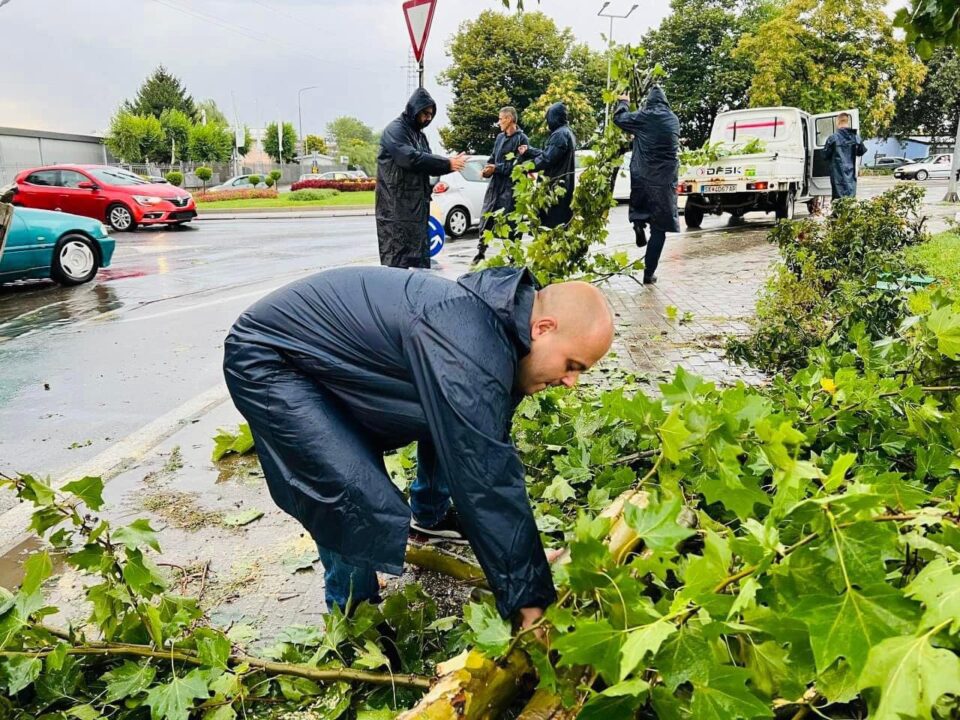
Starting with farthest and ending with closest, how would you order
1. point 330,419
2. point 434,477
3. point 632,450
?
point 632,450 → point 434,477 → point 330,419

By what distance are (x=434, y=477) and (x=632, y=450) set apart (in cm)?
94

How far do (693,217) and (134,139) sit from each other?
45643 millimetres

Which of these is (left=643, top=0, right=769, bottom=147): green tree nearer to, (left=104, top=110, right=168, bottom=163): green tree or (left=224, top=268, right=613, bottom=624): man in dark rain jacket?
(left=104, top=110, right=168, bottom=163): green tree

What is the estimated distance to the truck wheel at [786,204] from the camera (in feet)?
52.9

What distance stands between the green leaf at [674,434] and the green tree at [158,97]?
76778 mm

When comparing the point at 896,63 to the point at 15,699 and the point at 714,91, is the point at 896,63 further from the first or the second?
the point at 15,699

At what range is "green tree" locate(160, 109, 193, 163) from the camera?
183 feet

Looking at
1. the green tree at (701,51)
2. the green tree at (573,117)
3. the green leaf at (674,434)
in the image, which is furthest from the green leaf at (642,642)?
the green tree at (701,51)

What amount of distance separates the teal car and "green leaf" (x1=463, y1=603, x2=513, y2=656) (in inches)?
402

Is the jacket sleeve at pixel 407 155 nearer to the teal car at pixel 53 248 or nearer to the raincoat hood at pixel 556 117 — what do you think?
the raincoat hood at pixel 556 117

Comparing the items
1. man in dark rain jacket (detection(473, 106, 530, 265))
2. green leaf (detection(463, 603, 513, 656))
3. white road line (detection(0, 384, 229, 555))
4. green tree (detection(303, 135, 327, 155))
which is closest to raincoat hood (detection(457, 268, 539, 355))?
green leaf (detection(463, 603, 513, 656))

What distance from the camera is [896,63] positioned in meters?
36.4

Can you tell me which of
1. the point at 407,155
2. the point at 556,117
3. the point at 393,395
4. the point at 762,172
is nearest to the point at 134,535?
the point at 393,395

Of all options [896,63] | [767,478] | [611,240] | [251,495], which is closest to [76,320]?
[251,495]
